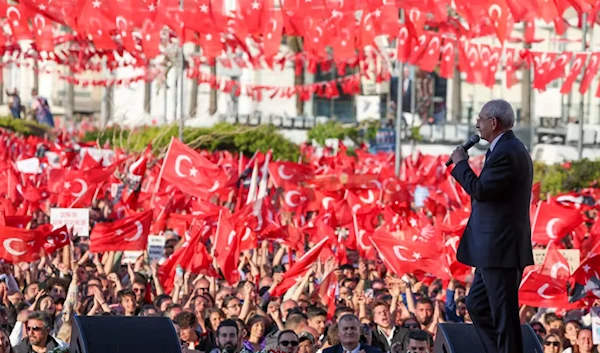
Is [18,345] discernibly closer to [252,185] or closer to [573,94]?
[252,185]

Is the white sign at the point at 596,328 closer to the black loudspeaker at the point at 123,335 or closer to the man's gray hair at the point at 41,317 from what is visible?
the man's gray hair at the point at 41,317

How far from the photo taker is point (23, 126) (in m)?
50.7

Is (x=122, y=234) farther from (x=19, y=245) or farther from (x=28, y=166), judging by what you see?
(x=28, y=166)

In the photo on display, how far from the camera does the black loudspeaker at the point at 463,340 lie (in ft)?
31.3

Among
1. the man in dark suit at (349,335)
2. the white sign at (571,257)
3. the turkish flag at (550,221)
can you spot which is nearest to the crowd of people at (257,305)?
the man in dark suit at (349,335)

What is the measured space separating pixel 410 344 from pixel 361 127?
4286cm

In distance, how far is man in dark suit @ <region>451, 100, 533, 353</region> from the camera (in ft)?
29.2

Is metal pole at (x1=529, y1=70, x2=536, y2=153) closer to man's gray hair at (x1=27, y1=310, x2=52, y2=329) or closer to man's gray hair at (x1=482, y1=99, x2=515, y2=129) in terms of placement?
man's gray hair at (x1=27, y1=310, x2=52, y2=329)

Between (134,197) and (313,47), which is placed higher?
(313,47)

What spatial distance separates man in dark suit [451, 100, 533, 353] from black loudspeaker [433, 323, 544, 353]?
44 centimetres

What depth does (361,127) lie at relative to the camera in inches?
2168

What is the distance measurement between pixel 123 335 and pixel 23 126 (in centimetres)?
4204

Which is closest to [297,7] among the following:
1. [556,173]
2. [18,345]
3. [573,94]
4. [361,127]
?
[18,345]

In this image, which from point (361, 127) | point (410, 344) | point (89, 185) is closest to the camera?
point (410, 344)
